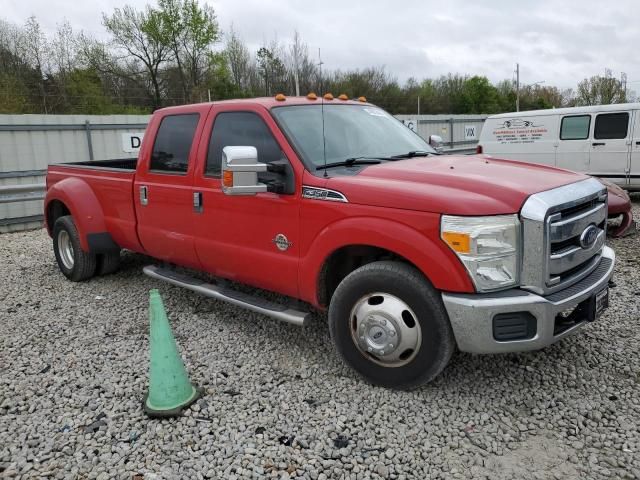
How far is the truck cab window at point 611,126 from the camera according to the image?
10656mm

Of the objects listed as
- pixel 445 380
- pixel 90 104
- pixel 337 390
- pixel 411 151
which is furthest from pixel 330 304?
pixel 90 104

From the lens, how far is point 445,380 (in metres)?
3.58

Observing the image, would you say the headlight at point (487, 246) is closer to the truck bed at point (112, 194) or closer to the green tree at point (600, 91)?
the truck bed at point (112, 194)

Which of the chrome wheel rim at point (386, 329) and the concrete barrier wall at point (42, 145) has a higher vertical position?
the concrete barrier wall at point (42, 145)

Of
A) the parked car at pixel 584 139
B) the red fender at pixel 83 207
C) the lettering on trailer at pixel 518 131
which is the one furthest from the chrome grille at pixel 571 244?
the lettering on trailer at pixel 518 131

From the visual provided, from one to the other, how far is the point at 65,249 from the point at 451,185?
492 centimetres

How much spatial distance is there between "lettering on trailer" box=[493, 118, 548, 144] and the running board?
959 cm

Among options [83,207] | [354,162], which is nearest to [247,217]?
[354,162]

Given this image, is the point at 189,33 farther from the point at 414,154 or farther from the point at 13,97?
the point at 414,154

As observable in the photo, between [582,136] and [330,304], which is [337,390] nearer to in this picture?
[330,304]

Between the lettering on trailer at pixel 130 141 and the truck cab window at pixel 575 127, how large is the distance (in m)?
9.42

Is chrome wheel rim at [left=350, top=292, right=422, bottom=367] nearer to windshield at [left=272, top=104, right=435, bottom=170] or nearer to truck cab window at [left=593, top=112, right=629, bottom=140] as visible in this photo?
windshield at [left=272, top=104, right=435, bottom=170]

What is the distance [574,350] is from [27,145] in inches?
417

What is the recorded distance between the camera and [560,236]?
3.04 meters
